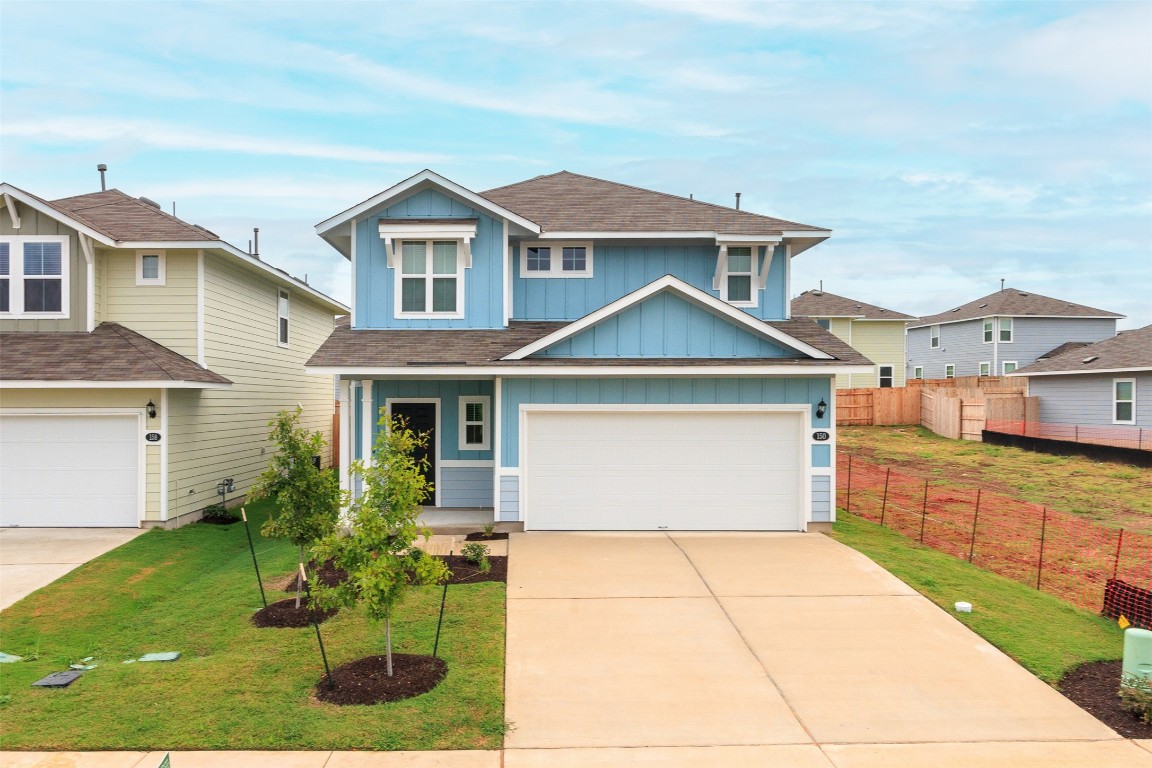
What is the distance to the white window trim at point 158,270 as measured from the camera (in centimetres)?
1497

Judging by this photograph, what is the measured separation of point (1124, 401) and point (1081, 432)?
6.70ft

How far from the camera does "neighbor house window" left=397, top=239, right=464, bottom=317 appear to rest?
566 inches

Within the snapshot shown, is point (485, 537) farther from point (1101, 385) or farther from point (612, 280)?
point (1101, 385)

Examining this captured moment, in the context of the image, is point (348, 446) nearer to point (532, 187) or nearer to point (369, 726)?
point (532, 187)

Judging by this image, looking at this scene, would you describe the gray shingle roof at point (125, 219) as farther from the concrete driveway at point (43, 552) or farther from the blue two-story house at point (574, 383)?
the concrete driveway at point (43, 552)

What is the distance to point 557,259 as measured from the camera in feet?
50.9

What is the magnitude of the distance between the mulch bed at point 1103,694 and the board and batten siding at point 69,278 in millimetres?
16372

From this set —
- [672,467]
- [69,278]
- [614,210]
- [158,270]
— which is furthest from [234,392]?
[672,467]

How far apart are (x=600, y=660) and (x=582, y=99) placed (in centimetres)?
→ 1751

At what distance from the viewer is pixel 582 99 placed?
2144cm

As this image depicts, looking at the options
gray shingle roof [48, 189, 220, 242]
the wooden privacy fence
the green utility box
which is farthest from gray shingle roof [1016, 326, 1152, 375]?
gray shingle roof [48, 189, 220, 242]

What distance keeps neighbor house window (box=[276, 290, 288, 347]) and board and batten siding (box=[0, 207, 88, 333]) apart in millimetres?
5315

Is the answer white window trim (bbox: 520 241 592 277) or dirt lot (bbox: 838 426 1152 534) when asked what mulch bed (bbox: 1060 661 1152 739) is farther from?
white window trim (bbox: 520 241 592 277)

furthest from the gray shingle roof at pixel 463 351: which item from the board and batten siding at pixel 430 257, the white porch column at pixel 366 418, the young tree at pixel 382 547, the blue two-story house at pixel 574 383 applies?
the young tree at pixel 382 547
